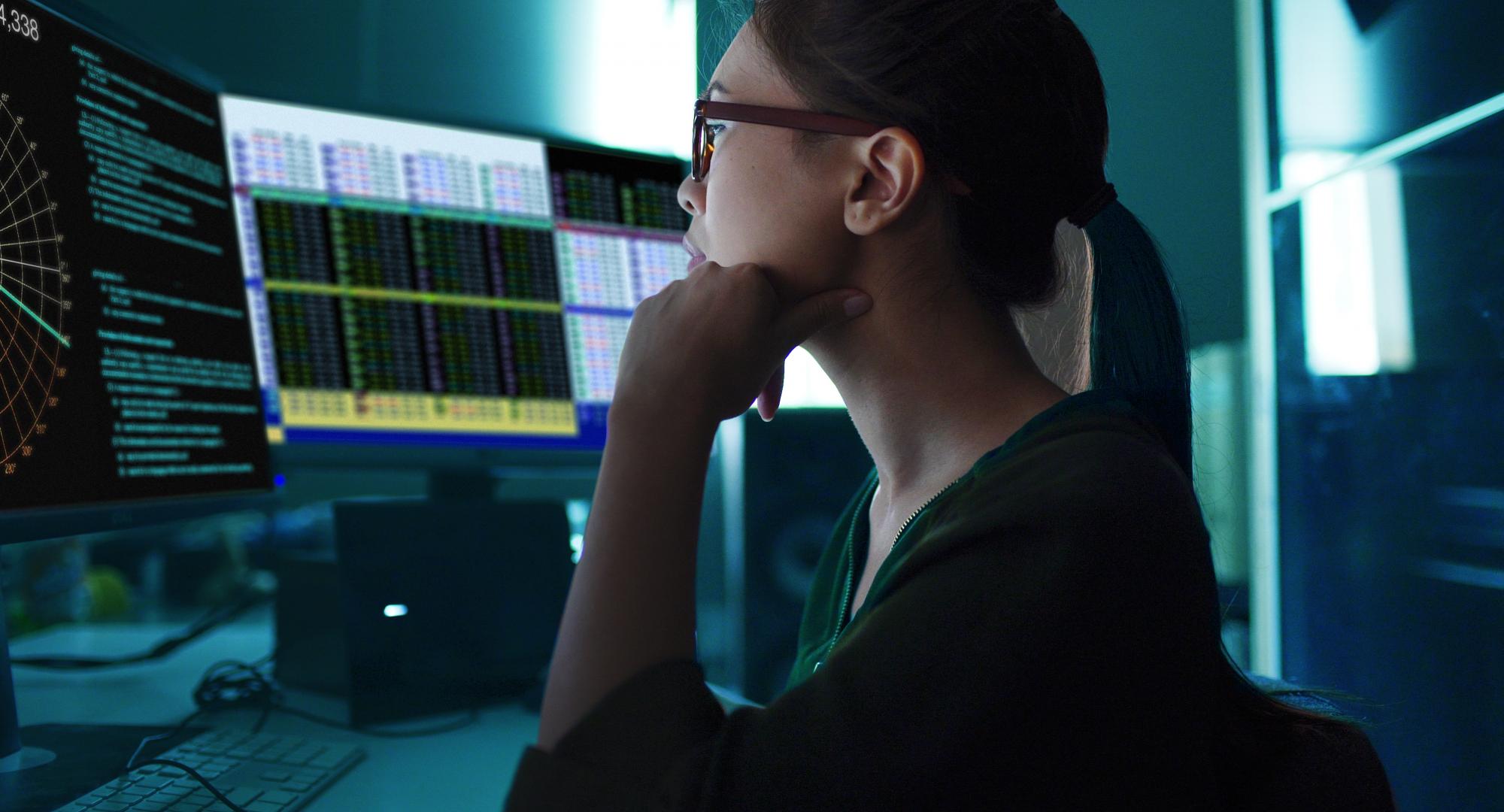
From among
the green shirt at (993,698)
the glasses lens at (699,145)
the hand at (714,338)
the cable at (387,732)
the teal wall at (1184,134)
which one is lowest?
the cable at (387,732)

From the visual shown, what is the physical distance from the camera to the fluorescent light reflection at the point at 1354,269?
1785 millimetres

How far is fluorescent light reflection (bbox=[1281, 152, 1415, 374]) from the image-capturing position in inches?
70.3

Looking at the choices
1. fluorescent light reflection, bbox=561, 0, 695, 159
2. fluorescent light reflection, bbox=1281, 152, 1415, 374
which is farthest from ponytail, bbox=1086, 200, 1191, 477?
fluorescent light reflection, bbox=1281, 152, 1415, 374

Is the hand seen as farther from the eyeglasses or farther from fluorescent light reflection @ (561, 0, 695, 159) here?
fluorescent light reflection @ (561, 0, 695, 159)

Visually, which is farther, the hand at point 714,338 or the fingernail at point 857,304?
the fingernail at point 857,304

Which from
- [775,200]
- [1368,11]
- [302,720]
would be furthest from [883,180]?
[1368,11]

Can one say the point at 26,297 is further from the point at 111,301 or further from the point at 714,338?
the point at 714,338

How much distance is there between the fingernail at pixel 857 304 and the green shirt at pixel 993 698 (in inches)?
9.3

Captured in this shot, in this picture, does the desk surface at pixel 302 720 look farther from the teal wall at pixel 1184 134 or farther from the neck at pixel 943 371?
the teal wall at pixel 1184 134

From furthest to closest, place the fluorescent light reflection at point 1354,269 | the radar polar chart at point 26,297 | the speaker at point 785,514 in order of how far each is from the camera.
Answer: the fluorescent light reflection at point 1354,269
the speaker at point 785,514
the radar polar chart at point 26,297

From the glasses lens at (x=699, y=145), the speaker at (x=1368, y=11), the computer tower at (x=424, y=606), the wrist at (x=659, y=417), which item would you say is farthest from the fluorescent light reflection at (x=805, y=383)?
the speaker at (x=1368, y=11)

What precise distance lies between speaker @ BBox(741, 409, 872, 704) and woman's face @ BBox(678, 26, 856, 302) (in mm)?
494

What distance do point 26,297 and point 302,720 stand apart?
1.43 feet

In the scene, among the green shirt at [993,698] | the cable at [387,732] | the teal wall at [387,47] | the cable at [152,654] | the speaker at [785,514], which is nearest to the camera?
the green shirt at [993,698]
